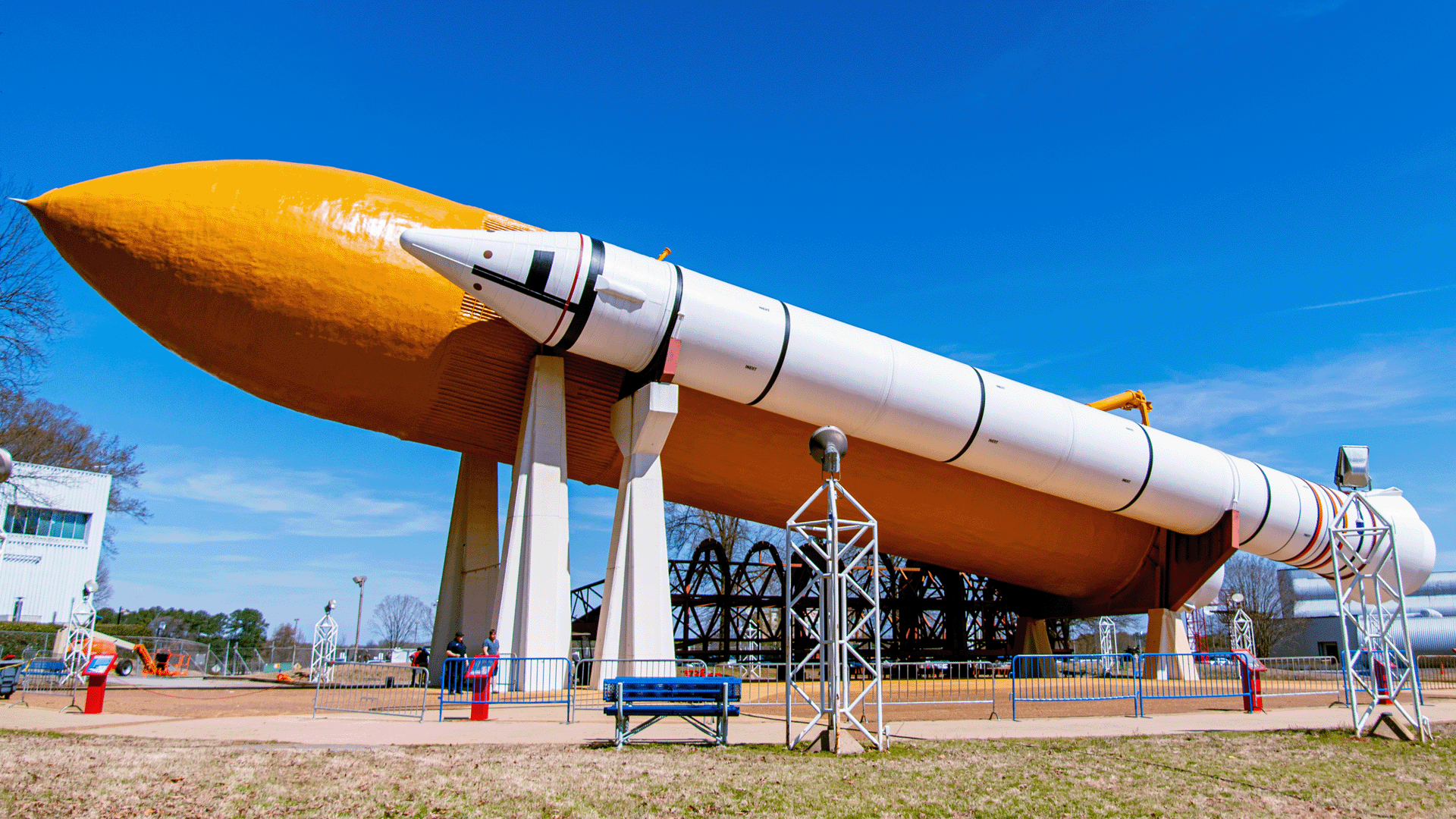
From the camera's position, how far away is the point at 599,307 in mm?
13938

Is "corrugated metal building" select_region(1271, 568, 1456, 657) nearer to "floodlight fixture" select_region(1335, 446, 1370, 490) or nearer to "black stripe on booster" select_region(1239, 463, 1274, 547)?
"black stripe on booster" select_region(1239, 463, 1274, 547)

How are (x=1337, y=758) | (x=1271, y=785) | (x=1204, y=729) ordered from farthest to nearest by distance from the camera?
(x=1204, y=729)
(x=1337, y=758)
(x=1271, y=785)

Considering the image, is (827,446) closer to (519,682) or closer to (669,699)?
(669,699)

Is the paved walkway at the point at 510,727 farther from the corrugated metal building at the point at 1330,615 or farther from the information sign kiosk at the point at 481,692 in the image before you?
the corrugated metal building at the point at 1330,615

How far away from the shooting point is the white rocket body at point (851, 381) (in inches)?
536

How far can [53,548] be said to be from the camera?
4094cm

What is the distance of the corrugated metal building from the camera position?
49.9 m

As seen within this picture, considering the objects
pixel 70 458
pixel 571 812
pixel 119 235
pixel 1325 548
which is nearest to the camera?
pixel 571 812

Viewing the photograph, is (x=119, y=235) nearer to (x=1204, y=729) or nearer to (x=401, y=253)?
(x=401, y=253)

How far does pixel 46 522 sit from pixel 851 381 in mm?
42369

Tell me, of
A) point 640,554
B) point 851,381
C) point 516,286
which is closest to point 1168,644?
point 851,381

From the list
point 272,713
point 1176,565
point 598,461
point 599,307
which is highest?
point 599,307

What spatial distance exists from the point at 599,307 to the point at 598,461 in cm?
438

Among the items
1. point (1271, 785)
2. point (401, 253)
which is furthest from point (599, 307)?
point (1271, 785)
